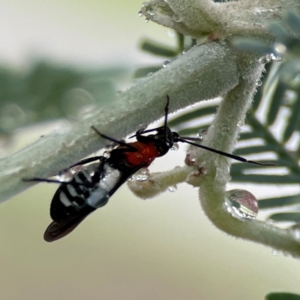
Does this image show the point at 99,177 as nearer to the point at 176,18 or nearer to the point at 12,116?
the point at 176,18

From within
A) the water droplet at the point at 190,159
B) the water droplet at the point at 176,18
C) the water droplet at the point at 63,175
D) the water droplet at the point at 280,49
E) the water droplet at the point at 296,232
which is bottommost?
the water droplet at the point at 296,232

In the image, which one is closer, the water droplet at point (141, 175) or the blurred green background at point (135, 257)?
the water droplet at point (141, 175)

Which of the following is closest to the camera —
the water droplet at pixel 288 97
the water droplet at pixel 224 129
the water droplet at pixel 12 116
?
the water droplet at pixel 12 116

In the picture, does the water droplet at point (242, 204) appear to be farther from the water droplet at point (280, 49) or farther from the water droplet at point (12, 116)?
the water droplet at point (12, 116)

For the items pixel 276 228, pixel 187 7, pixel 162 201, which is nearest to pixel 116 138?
pixel 187 7

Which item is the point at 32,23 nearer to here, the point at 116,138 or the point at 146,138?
the point at 146,138

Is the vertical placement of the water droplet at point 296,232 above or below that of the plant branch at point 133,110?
below

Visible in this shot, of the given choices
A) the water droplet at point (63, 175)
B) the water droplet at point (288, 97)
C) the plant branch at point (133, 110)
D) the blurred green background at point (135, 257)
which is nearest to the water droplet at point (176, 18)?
the plant branch at point (133, 110)

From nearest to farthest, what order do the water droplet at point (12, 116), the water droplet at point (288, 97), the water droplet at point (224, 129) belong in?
1. the water droplet at point (12, 116)
2. the water droplet at point (224, 129)
3. the water droplet at point (288, 97)
